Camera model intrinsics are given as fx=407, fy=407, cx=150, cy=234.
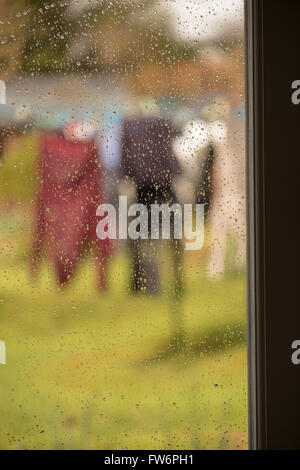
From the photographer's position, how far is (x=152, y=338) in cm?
102

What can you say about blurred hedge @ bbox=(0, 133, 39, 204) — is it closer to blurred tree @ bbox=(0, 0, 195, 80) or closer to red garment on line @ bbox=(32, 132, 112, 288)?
red garment on line @ bbox=(32, 132, 112, 288)

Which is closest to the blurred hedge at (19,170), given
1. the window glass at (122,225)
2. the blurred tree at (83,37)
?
the window glass at (122,225)

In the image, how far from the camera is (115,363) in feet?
3.32

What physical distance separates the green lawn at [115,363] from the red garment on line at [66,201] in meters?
0.04

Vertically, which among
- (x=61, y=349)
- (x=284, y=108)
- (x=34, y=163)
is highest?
(x=284, y=108)

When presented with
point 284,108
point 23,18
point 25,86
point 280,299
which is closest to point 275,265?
point 280,299

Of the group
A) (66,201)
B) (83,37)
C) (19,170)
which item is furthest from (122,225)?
(83,37)

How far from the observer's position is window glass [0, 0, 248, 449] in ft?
3.24

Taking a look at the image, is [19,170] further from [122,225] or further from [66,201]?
[122,225]

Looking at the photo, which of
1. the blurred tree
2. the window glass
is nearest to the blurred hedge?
the window glass

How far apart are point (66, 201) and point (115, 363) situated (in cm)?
42

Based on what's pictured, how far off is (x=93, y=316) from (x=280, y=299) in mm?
449

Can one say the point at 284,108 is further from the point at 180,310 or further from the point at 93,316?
the point at 93,316

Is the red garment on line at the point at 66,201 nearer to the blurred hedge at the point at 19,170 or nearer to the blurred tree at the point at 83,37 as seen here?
the blurred hedge at the point at 19,170
